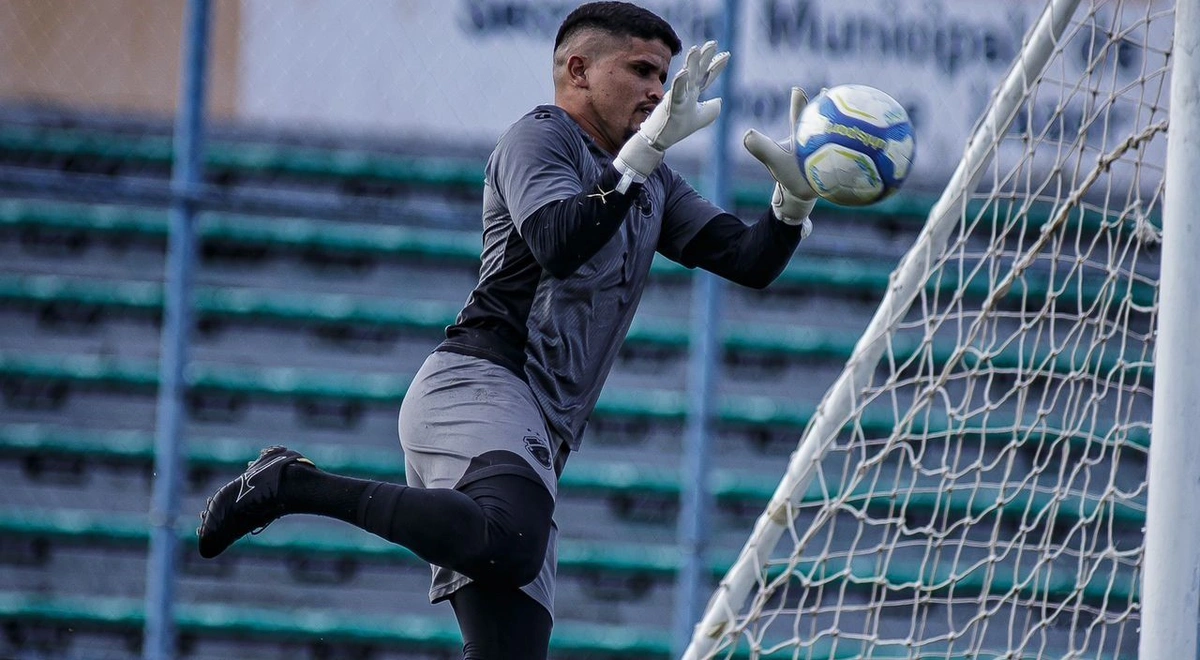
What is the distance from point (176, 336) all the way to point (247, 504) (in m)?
2.85

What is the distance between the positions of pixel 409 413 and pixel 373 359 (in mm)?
3970

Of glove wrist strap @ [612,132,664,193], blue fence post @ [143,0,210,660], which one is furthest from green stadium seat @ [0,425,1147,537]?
glove wrist strap @ [612,132,664,193]

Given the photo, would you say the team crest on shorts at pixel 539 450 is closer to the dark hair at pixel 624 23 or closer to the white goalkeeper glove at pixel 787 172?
the white goalkeeper glove at pixel 787 172

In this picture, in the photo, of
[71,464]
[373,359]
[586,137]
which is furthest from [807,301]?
[586,137]

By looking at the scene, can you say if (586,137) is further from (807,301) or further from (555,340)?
(807,301)

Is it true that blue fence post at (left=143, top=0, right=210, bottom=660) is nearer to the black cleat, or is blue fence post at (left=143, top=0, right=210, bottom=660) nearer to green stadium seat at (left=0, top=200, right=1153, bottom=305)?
green stadium seat at (left=0, top=200, right=1153, bottom=305)

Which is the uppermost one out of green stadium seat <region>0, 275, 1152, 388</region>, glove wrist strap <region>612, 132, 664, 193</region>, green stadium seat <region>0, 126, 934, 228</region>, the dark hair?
green stadium seat <region>0, 126, 934, 228</region>

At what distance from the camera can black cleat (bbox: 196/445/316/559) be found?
322 cm

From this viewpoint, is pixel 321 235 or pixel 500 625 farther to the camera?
pixel 321 235

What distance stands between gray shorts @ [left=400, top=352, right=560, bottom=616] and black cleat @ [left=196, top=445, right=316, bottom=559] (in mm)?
262

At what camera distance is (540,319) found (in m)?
3.34

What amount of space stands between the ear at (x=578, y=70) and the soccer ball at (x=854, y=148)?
0.52 m

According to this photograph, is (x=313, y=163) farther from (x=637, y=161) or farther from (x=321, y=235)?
(x=637, y=161)

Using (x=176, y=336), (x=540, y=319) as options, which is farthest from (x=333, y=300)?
(x=540, y=319)
